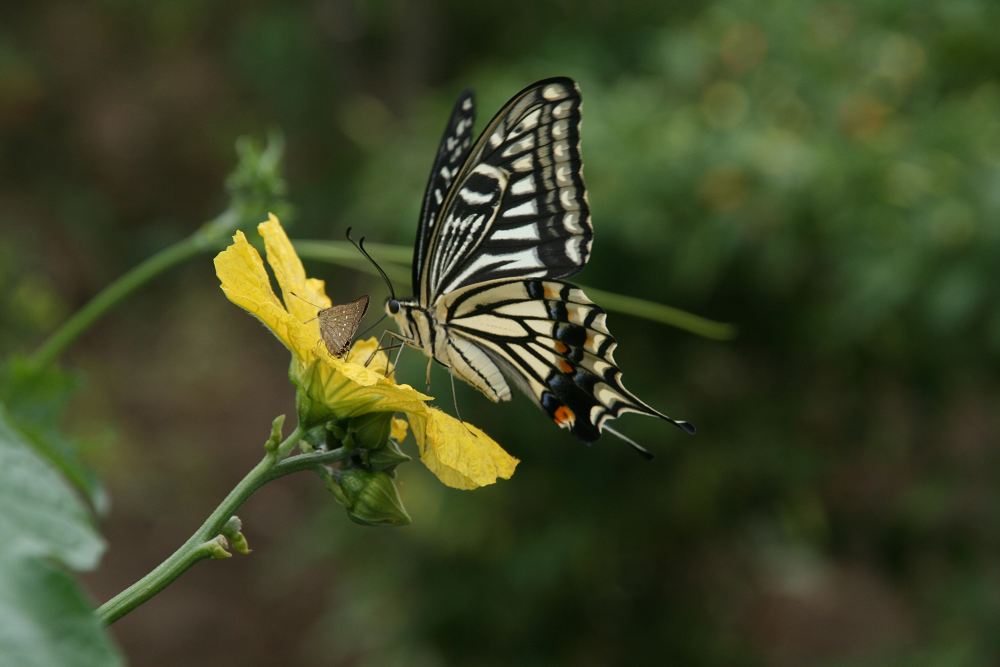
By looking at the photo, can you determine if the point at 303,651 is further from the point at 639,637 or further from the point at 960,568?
the point at 960,568

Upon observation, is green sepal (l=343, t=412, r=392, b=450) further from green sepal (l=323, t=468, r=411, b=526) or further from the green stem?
the green stem

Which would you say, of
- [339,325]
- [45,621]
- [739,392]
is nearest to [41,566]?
[45,621]

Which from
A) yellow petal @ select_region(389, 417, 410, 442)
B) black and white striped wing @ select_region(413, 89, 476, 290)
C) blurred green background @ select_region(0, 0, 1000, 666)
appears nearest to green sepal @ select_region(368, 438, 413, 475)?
yellow petal @ select_region(389, 417, 410, 442)

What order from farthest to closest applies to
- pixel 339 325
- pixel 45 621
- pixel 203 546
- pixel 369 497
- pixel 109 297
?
pixel 109 297 → pixel 339 325 → pixel 369 497 → pixel 203 546 → pixel 45 621

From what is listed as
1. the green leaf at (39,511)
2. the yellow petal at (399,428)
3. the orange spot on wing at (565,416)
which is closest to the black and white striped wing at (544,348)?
the orange spot on wing at (565,416)

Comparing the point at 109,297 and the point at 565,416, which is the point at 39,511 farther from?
the point at 109,297

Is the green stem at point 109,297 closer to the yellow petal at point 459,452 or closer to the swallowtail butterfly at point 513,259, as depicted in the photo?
the swallowtail butterfly at point 513,259
